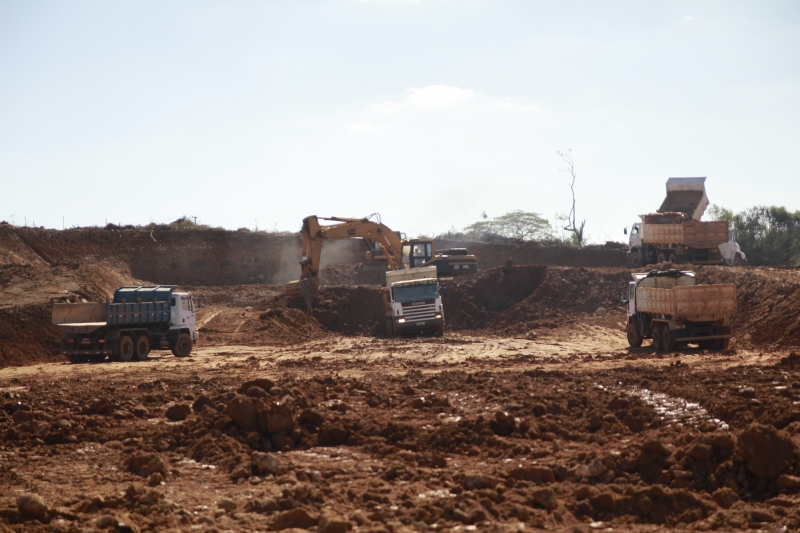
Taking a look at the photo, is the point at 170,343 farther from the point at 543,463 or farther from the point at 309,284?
the point at 543,463

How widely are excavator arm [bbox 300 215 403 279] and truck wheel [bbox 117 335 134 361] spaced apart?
410 inches

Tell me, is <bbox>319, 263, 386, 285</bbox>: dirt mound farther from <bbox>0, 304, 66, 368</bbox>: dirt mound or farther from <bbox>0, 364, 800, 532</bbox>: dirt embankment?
<bbox>0, 364, 800, 532</bbox>: dirt embankment

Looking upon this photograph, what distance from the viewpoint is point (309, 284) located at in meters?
33.8

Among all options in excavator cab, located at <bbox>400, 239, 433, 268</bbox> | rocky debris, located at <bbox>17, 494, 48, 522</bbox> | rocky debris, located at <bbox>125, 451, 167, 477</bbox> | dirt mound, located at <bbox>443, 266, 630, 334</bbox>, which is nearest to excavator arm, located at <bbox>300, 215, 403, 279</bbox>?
excavator cab, located at <bbox>400, 239, 433, 268</bbox>

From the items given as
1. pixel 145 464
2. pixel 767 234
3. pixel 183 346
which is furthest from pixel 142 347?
pixel 767 234

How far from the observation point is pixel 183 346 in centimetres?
2519

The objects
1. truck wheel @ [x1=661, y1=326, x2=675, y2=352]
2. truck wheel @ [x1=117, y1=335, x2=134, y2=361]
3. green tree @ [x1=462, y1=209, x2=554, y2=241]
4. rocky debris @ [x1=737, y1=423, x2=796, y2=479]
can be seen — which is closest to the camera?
rocky debris @ [x1=737, y1=423, x2=796, y2=479]

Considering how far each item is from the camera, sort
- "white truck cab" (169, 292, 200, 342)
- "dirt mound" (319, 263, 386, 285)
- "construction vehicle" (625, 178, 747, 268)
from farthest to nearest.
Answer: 1. "dirt mound" (319, 263, 386, 285)
2. "construction vehicle" (625, 178, 747, 268)
3. "white truck cab" (169, 292, 200, 342)

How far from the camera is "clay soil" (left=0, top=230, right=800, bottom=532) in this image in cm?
755

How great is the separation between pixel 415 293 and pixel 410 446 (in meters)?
18.4

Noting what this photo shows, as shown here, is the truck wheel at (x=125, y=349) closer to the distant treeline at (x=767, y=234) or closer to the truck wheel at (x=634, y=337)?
the truck wheel at (x=634, y=337)

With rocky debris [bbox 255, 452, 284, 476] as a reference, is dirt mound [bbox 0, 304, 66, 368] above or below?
above

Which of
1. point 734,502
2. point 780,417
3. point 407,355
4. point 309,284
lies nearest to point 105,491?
point 734,502

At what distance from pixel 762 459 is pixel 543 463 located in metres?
2.37
